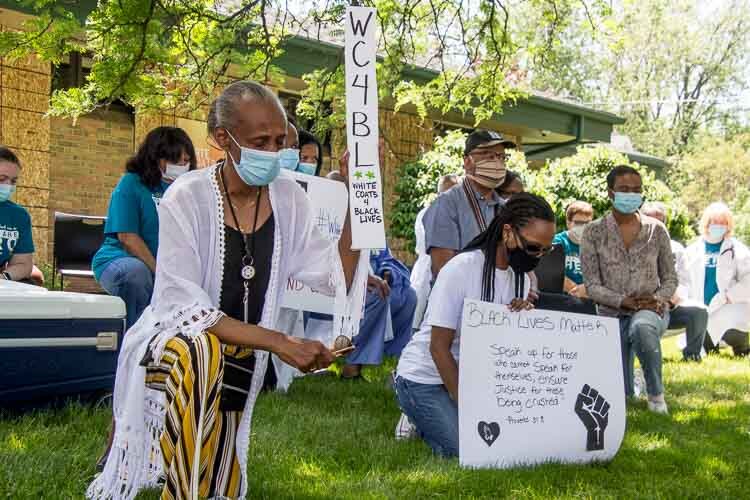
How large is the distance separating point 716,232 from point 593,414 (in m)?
6.97

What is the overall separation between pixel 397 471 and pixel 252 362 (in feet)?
4.61

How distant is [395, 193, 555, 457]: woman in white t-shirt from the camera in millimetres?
5148

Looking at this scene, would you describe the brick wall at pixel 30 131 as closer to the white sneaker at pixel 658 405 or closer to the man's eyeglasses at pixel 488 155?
the man's eyeglasses at pixel 488 155

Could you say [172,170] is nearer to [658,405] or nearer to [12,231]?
[12,231]

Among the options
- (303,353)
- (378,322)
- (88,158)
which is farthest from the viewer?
(88,158)

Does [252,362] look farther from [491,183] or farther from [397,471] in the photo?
[491,183]

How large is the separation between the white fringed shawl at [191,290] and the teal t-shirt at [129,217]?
290cm

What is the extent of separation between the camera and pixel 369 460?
511 cm

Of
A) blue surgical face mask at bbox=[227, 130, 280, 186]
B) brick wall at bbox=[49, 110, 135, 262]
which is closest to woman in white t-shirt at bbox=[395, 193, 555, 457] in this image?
blue surgical face mask at bbox=[227, 130, 280, 186]

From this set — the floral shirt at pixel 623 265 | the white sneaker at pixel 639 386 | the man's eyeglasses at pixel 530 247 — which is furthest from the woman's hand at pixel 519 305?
the white sneaker at pixel 639 386

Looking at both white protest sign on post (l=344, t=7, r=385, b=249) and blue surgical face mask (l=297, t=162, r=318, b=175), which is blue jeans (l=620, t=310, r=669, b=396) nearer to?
blue surgical face mask (l=297, t=162, r=318, b=175)

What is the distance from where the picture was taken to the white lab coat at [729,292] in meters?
11.5

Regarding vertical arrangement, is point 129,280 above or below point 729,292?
above

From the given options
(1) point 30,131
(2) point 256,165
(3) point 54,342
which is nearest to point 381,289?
(3) point 54,342
